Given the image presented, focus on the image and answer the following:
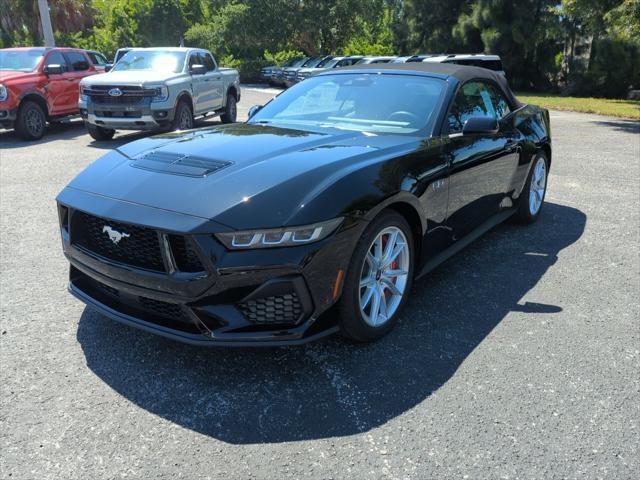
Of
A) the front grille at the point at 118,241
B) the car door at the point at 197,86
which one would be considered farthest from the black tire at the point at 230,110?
the front grille at the point at 118,241

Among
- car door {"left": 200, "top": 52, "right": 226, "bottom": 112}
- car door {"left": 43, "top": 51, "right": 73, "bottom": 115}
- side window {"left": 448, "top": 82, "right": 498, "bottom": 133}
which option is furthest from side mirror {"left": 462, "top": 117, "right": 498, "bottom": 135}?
car door {"left": 43, "top": 51, "right": 73, "bottom": 115}

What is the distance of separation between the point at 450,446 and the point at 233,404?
3.44ft

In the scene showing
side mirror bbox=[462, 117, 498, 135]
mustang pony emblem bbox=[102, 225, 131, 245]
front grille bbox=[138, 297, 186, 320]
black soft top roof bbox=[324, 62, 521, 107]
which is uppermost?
black soft top roof bbox=[324, 62, 521, 107]

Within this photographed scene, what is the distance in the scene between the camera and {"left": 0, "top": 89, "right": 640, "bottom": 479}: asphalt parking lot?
2.43 m

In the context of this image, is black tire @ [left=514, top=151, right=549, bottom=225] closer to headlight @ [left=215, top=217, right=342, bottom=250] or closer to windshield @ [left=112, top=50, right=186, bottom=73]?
headlight @ [left=215, top=217, right=342, bottom=250]

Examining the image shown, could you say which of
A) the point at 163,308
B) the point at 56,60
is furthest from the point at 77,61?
the point at 163,308

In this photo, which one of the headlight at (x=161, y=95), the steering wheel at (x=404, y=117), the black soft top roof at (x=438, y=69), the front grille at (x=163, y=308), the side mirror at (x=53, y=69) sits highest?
the black soft top roof at (x=438, y=69)

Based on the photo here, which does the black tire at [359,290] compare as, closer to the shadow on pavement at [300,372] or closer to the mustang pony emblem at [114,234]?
the shadow on pavement at [300,372]

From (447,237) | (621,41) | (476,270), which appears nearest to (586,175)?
(476,270)

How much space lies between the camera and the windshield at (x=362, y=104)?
4.09 m

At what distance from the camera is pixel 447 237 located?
4.02 metres

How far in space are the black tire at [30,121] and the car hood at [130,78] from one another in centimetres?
147

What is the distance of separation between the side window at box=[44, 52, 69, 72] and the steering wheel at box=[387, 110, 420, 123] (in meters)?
10.4

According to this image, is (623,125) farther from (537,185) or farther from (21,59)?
(21,59)
